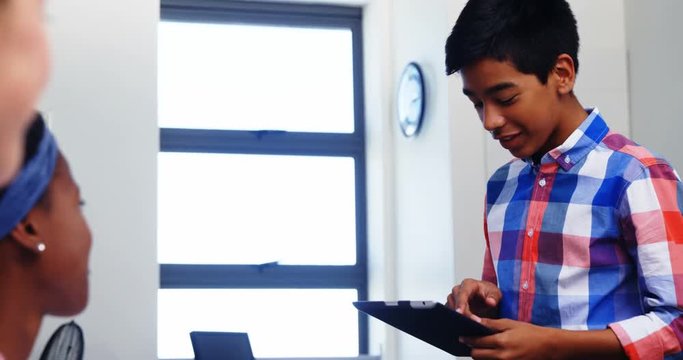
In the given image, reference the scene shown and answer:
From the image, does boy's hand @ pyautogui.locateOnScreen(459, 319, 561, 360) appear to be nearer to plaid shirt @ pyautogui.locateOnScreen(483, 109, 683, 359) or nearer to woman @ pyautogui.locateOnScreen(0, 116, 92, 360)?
plaid shirt @ pyautogui.locateOnScreen(483, 109, 683, 359)

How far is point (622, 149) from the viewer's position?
5.18ft

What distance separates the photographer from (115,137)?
9.38 ft

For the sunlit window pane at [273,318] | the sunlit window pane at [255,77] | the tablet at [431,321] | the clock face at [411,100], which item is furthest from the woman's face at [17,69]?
the sunlit window pane at [255,77]

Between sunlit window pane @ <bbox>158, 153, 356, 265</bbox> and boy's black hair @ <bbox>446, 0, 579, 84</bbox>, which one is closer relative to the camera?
boy's black hair @ <bbox>446, 0, 579, 84</bbox>

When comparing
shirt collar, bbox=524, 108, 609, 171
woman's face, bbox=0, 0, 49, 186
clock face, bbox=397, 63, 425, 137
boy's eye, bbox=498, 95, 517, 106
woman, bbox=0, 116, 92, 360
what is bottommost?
woman, bbox=0, 116, 92, 360

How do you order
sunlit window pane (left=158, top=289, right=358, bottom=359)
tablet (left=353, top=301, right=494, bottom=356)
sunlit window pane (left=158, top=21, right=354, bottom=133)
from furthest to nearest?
sunlit window pane (left=158, top=21, right=354, bottom=133)
sunlit window pane (left=158, top=289, right=358, bottom=359)
tablet (left=353, top=301, right=494, bottom=356)

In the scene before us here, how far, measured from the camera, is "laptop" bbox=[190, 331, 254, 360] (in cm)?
248

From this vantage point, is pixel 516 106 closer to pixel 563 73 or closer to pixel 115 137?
pixel 563 73

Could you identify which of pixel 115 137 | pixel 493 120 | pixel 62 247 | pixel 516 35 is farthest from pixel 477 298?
pixel 115 137

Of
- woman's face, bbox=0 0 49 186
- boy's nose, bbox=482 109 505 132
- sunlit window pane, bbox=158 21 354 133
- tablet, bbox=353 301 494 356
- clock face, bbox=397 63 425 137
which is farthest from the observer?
sunlit window pane, bbox=158 21 354 133

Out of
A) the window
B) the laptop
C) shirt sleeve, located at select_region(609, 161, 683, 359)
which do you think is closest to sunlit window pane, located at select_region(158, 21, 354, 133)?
the window

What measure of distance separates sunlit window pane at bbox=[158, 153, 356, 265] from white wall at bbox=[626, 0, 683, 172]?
1061 millimetres

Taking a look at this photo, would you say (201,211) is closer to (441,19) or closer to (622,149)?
(441,19)

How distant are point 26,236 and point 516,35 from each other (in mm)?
1165
